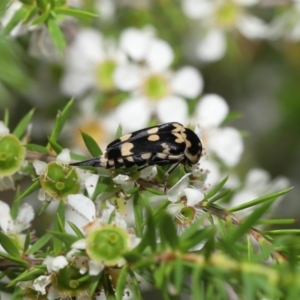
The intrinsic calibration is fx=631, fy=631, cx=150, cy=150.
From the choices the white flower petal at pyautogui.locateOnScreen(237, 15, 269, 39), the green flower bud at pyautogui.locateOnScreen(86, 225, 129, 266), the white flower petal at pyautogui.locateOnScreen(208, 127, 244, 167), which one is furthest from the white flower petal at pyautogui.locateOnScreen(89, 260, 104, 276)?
the white flower petal at pyautogui.locateOnScreen(237, 15, 269, 39)

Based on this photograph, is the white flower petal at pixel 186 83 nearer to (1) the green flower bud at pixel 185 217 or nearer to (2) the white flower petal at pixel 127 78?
(2) the white flower petal at pixel 127 78

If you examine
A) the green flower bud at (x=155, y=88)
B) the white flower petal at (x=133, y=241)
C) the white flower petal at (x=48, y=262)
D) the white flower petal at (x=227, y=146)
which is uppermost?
the white flower petal at (x=133, y=241)

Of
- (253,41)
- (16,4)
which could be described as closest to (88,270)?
(16,4)

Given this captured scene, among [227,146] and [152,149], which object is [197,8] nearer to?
[227,146]

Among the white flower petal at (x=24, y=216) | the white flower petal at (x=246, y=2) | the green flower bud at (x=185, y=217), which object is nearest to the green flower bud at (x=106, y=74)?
the white flower petal at (x=246, y=2)

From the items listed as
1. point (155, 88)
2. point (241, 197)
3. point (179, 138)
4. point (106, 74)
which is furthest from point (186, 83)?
point (179, 138)

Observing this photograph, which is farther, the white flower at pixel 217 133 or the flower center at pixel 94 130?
the flower center at pixel 94 130
